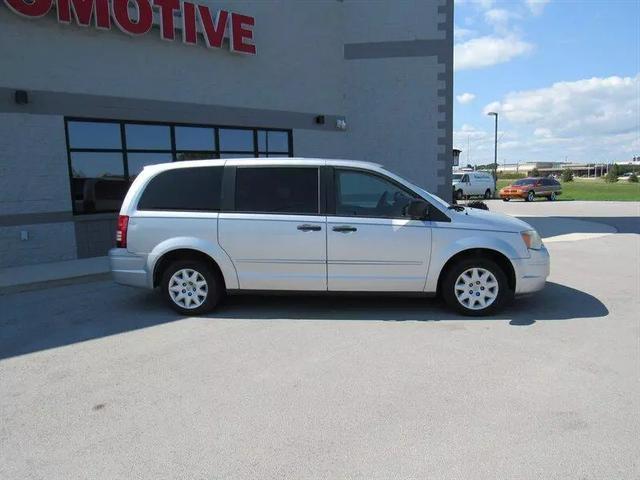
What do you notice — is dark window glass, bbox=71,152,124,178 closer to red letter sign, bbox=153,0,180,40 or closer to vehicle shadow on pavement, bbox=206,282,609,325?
red letter sign, bbox=153,0,180,40

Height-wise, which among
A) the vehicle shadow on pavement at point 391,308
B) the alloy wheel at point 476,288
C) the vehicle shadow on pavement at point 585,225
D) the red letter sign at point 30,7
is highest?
the red letter sign at point 30,7

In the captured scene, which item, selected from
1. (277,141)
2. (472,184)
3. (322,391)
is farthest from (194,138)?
(472,184)

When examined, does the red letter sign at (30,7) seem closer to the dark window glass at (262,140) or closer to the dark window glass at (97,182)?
the dark window glass at (97,182)

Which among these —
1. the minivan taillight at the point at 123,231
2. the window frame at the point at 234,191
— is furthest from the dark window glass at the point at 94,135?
the window frame at the point at 234,191

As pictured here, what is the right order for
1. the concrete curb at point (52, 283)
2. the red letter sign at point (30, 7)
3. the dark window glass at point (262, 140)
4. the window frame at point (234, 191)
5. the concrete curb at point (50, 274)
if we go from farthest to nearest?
the dark window glass at point (262, 140), the red letter sign at point (30, 7), the concrete curb at point (50, 274), the concrete curb at point (52, 283), the window frame at point (234, 191)

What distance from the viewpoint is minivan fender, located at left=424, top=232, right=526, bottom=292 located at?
524cm

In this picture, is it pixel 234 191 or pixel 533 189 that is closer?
pixel 234 191

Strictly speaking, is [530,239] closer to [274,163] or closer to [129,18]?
[274,163]

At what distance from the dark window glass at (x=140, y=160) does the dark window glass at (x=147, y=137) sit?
15cm

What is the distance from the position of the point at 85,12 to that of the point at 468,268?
839 cm

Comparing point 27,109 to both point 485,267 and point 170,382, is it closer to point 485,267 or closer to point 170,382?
point 170,382

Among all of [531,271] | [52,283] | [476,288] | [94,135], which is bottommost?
[52,283]

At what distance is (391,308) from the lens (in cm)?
579

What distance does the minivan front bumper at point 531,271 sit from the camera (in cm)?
532
